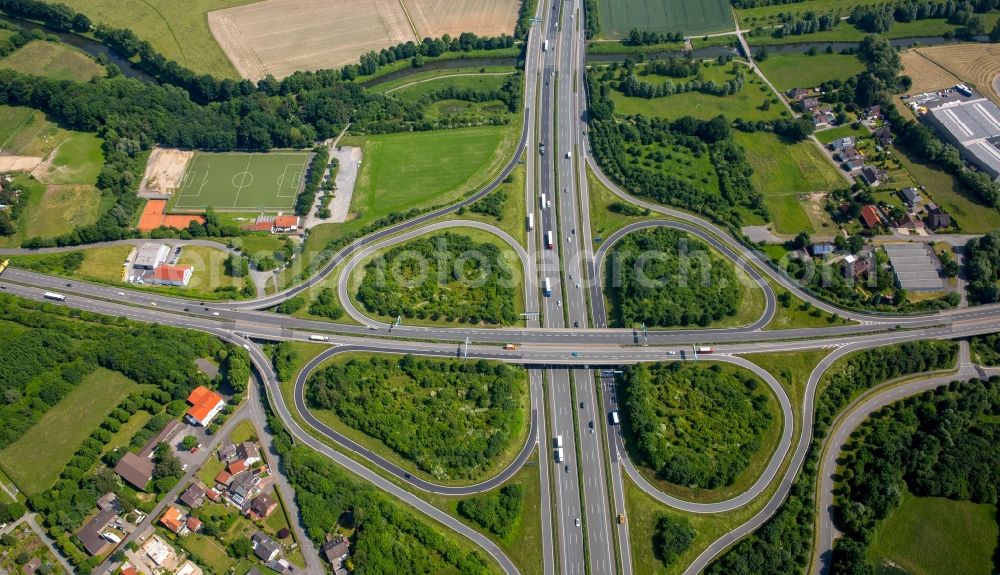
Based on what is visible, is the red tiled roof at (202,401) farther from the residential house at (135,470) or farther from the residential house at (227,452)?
the residential house at (135,470)

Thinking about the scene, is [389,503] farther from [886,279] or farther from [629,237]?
[886,279]

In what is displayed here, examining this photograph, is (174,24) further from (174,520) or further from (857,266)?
(857,266)

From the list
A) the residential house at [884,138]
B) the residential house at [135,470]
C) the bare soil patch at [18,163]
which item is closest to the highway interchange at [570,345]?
the residential house at [135,470]

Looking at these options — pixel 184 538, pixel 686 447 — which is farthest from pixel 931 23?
pixel 184 538

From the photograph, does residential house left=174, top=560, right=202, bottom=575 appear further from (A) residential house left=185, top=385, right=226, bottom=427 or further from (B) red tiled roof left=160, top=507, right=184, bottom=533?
(A) residential house left=185, top=385, right=226, bottom=427

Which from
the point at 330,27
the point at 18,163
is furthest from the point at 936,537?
the point at 18,163

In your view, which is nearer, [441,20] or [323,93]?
[323,93]
